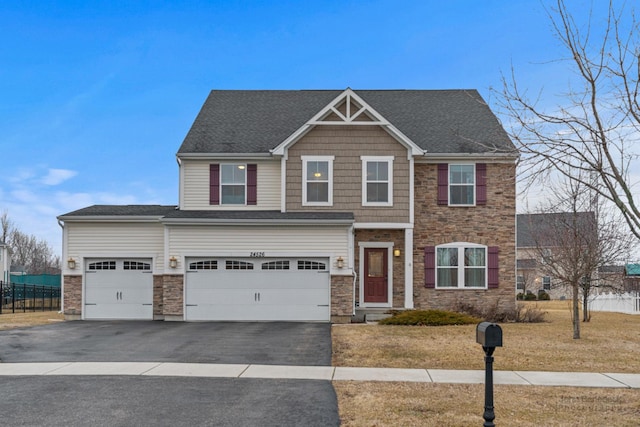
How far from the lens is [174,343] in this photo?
14516mm

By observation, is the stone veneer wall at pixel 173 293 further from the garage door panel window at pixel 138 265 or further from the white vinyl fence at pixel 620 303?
the white vinyl fence at pixel 620 303

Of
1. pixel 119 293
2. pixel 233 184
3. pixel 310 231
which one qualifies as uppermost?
pixel 233 184

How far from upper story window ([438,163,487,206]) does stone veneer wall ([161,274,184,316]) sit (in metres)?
10.0

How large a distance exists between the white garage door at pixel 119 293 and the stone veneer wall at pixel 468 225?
9.96m

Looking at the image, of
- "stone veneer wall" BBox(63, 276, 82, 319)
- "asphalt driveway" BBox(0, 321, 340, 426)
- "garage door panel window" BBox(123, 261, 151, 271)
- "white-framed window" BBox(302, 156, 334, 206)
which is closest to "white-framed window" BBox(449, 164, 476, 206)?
"white-framed window" BBox(302, 156, 334, 206)

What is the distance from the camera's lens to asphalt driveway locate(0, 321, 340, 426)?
7543mm

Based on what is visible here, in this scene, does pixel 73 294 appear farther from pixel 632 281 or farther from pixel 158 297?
pixel 632 281

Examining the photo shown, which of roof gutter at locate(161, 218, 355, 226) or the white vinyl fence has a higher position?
roof gutter at locate(161, 218, 355, 226)

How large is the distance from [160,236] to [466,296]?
38.0ft

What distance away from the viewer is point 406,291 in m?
22.0

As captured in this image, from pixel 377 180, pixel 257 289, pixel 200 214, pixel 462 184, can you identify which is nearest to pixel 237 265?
pixel 257 289

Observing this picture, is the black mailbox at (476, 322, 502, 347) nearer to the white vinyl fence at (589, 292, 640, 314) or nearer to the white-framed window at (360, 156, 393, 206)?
the white-framed window at (360, 156, 393, 206)

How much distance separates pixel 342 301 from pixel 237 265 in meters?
3.84

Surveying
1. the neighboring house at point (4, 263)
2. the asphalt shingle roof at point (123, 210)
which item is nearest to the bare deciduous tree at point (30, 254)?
the neighboring house at point (4, 263)
